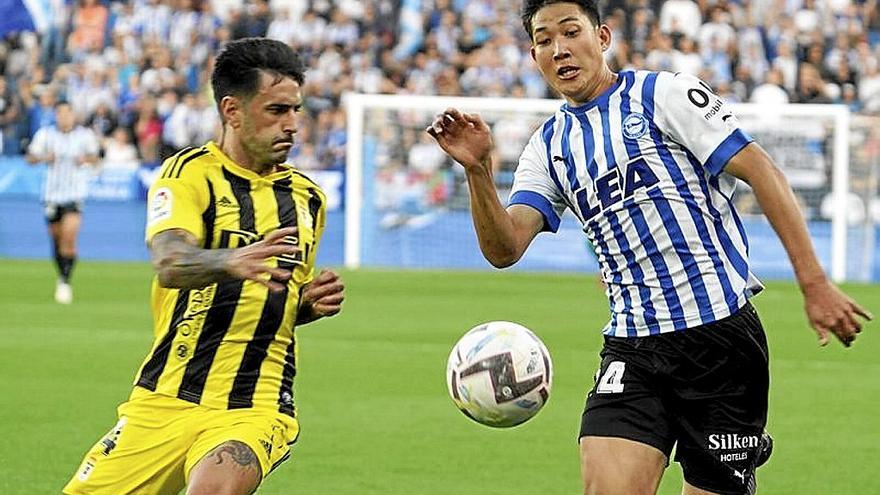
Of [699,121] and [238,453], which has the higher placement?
[699,121]

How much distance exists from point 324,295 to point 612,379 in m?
1.07

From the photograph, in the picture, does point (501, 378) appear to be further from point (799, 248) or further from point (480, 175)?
point (799, 248)

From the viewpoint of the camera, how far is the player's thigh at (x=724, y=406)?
19.1ft

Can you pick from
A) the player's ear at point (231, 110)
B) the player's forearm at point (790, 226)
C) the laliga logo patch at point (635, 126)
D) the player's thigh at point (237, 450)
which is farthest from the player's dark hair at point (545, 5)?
the player's thigh at point (237, 450)

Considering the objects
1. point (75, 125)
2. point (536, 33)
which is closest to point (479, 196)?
point (536, 33)

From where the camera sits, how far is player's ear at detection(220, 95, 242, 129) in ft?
19.2

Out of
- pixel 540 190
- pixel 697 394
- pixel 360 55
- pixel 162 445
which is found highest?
pixel 360 55

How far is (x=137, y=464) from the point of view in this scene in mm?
5547

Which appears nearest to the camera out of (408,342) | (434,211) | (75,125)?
(408,342)

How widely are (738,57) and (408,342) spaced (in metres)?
13.4

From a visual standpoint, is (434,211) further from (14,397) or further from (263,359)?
(263,359)

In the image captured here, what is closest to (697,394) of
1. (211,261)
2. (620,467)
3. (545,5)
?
(620,467)

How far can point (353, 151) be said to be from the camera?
25750 mm

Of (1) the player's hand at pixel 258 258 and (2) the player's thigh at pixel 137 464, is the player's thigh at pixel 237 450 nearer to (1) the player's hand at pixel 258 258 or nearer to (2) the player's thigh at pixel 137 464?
(2) the player's thigh at pixel 137 464
